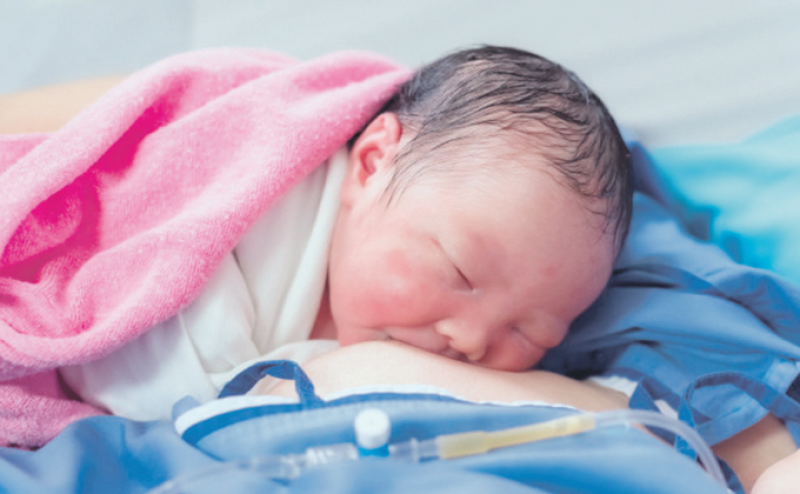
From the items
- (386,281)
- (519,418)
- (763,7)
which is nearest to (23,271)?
(386,281)

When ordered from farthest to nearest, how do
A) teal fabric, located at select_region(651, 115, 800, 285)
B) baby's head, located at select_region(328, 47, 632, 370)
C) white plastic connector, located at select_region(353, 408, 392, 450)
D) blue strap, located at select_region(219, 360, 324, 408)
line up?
teal fabric, located at select_region(651, 115, 800, 285), baby's head, located at select_region(328, 47, 632, 370), blue strap, located at select_region(219, 360, 324, 408), white plastic connector, located at select_region(353, 408, 392, 450)

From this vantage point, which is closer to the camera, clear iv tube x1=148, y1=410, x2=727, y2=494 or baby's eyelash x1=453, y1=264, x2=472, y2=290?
clear iv tube x1=148, y1=410, x2=727, y2=494

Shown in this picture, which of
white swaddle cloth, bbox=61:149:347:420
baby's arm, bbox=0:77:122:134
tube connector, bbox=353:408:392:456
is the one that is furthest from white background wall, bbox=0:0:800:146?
tube connector, bbox=353:408:392:456

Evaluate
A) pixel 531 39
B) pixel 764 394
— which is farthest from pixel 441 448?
pixel 531 39

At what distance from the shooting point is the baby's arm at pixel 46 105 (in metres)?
1.05

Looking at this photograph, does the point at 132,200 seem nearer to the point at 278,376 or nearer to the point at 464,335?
the point at 278,376

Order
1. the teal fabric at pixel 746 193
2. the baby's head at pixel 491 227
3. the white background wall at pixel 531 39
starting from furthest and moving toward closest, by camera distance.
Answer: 1. the white background wall at pixel 531 39
2. the teal fabric at pixel 746 193
3. the baby's head at pixel 491 227

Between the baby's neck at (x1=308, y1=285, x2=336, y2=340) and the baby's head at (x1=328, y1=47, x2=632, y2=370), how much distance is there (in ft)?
0.30

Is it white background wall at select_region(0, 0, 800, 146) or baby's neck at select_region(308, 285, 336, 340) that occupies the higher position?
white background wall at select_region(0, 0, 800, 146)

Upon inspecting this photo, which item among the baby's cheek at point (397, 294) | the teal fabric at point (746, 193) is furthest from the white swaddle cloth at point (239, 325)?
the teal fabric at point (746, 193)

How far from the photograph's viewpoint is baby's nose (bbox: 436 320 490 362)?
0.88 metres

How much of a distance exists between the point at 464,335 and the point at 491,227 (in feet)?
0.43

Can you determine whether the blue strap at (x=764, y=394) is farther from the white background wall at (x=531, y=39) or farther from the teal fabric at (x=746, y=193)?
the white background wall at (x=531, y=39)

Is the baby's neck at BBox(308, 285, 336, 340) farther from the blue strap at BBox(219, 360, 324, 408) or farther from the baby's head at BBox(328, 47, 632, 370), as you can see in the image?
the blue strap at BBox(219, 360, 324, 408)
